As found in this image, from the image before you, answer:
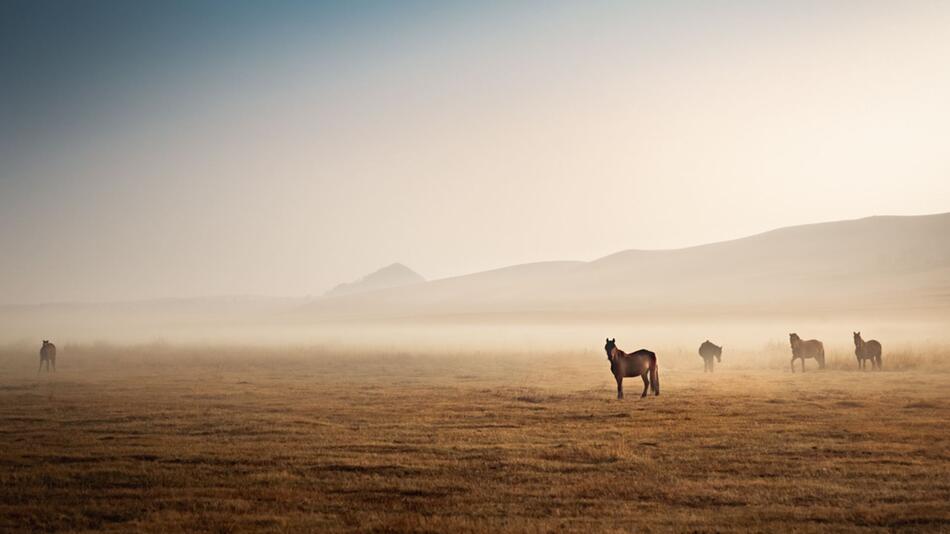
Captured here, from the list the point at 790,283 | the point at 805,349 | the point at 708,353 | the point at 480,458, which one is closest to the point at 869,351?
the point at 805,349

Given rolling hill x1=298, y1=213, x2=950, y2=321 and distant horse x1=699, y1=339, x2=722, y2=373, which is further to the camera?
rolling hill x1=298, y1=213, x2=950, y2=321

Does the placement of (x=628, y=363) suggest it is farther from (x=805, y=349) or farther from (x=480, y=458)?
(x=805, y=349)

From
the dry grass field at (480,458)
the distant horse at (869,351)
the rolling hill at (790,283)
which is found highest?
the rolling hill at (790,283)

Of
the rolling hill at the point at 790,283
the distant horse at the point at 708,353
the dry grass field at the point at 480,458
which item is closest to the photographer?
the dry grass field at the point at 480,458

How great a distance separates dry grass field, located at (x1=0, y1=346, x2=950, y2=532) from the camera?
453 inches

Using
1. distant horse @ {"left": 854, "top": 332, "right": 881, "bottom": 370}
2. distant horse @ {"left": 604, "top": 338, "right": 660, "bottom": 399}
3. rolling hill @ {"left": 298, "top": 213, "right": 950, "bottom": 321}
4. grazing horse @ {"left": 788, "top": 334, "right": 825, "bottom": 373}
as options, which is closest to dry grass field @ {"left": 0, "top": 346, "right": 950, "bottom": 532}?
distant horse @ {"left": 604, "top": 338, "right": 660, "bottom": 399}

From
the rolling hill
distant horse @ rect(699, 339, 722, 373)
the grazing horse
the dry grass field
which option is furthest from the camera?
the rolling hill

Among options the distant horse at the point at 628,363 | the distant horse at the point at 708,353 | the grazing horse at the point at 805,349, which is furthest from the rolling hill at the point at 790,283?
the distant horse at the point at 628,363

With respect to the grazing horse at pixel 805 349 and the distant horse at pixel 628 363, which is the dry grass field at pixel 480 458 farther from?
the grazing horse at pixel 805 349

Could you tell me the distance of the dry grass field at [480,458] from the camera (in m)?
11.5

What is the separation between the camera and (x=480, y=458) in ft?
51.7

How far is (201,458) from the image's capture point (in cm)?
1590

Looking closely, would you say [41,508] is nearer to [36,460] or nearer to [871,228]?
[36,460]

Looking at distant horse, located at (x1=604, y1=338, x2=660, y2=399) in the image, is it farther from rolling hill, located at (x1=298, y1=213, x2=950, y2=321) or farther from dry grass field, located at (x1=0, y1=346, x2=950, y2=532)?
rolling hill, located at (x1=298, y1=213, x2=950, y2=321)
